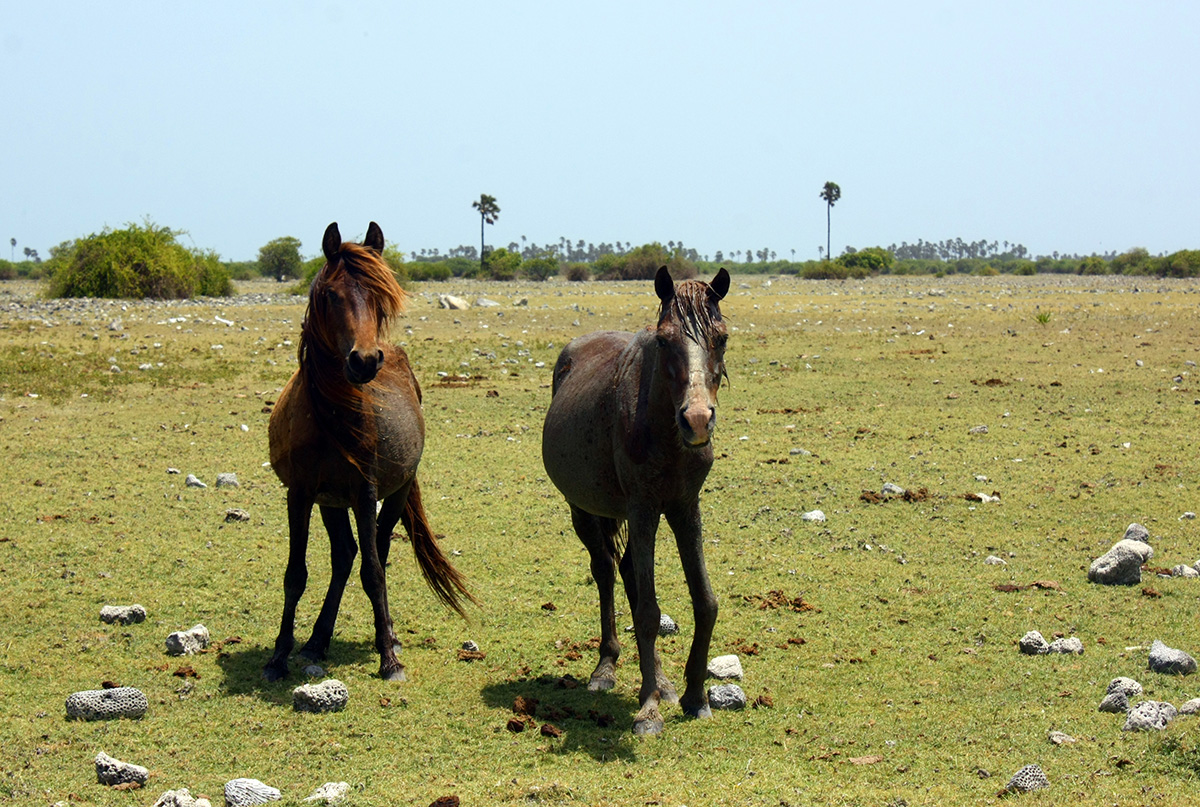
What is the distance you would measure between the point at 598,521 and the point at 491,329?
2080 centimetres

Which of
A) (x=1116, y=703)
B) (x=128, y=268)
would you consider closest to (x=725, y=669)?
(x=1116, y=703)

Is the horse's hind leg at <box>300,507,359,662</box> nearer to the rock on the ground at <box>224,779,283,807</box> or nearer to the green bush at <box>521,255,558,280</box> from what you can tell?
the rock on the ground at <box>224,779,283,807</box>

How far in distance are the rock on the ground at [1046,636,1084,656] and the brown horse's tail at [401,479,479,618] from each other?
3.78m

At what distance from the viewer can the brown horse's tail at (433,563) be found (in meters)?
7.38

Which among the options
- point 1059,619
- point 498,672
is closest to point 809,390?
point 1059,619

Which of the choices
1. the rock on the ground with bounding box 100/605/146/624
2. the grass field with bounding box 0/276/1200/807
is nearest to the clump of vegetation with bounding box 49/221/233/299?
the grass field with bounding box 0/276/1200/807

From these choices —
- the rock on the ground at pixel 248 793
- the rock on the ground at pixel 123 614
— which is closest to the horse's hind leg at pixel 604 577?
the rock on the ground at pixel 248 793

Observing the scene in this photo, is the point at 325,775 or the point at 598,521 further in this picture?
the point at 598,521

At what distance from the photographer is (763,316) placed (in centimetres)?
3034

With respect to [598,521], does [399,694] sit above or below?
below

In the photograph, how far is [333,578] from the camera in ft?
22.7

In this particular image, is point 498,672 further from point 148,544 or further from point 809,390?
point 809,390

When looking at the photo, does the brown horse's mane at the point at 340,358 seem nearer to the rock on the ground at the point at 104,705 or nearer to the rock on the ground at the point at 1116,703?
the rock on the ground at the point at 104,705

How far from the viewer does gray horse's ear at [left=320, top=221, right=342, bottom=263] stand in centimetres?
631
